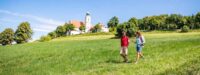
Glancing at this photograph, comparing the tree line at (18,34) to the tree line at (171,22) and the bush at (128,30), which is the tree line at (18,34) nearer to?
the tree line at (171,22)

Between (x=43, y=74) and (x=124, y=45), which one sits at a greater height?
(x=124, y=45)

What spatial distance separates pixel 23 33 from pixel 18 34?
8.07 feet

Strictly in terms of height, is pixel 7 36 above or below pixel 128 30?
below

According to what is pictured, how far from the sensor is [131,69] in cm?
2170

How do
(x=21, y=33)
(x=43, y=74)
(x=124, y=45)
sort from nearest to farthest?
(x=43, y=74) → (x=124, y=45) → (x=21, y=33)

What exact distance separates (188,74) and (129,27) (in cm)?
10971

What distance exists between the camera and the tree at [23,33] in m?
148

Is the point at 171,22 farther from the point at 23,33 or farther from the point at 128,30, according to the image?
the point at 23,33

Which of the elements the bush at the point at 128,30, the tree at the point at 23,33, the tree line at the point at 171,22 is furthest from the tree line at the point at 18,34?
the bush at the point at 128,30

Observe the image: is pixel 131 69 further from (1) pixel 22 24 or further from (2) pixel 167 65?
(1) pixel 22 24

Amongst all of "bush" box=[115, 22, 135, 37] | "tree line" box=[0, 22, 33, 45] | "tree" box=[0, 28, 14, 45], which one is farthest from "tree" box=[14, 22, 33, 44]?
"bush" box=[115, 22, 135, 37]

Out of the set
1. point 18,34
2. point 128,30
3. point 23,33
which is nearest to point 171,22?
point 128,30

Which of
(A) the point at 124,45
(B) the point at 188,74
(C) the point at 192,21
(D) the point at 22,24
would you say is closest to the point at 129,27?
(C) the point at 192,21

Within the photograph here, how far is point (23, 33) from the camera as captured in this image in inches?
5827
